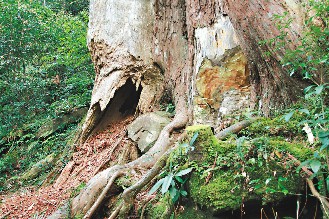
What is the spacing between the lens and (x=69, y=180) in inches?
242

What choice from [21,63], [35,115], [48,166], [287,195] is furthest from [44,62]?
[287,195]

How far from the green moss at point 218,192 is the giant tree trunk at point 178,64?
2.07ft

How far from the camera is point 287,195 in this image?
8.25ft

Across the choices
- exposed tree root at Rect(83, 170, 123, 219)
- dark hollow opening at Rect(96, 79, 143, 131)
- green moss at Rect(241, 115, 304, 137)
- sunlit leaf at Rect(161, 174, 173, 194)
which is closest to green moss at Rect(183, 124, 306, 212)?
sunlit leaf at Rect(161, 174, 173, 194)

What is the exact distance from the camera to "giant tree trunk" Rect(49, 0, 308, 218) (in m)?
3.97

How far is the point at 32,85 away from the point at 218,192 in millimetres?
9276

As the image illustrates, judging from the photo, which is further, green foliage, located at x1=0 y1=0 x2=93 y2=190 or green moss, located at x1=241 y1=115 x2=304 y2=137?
green foliage, located at x1=0 y1=0 x2=93 y2=190

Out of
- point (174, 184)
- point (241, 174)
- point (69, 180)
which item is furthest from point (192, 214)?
point (69, 180)

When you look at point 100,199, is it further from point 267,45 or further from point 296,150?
point 267,45

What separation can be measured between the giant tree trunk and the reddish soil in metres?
0.30

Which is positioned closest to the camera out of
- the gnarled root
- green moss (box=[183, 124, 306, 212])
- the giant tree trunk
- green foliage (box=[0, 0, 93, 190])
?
green moss (box=[183, 124, 306, 212])

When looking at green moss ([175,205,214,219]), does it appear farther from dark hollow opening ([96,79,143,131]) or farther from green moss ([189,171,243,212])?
dark hollow opening ([96,79,143,131])

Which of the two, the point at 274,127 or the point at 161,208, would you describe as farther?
the point at 274,127

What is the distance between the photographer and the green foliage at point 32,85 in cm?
894
